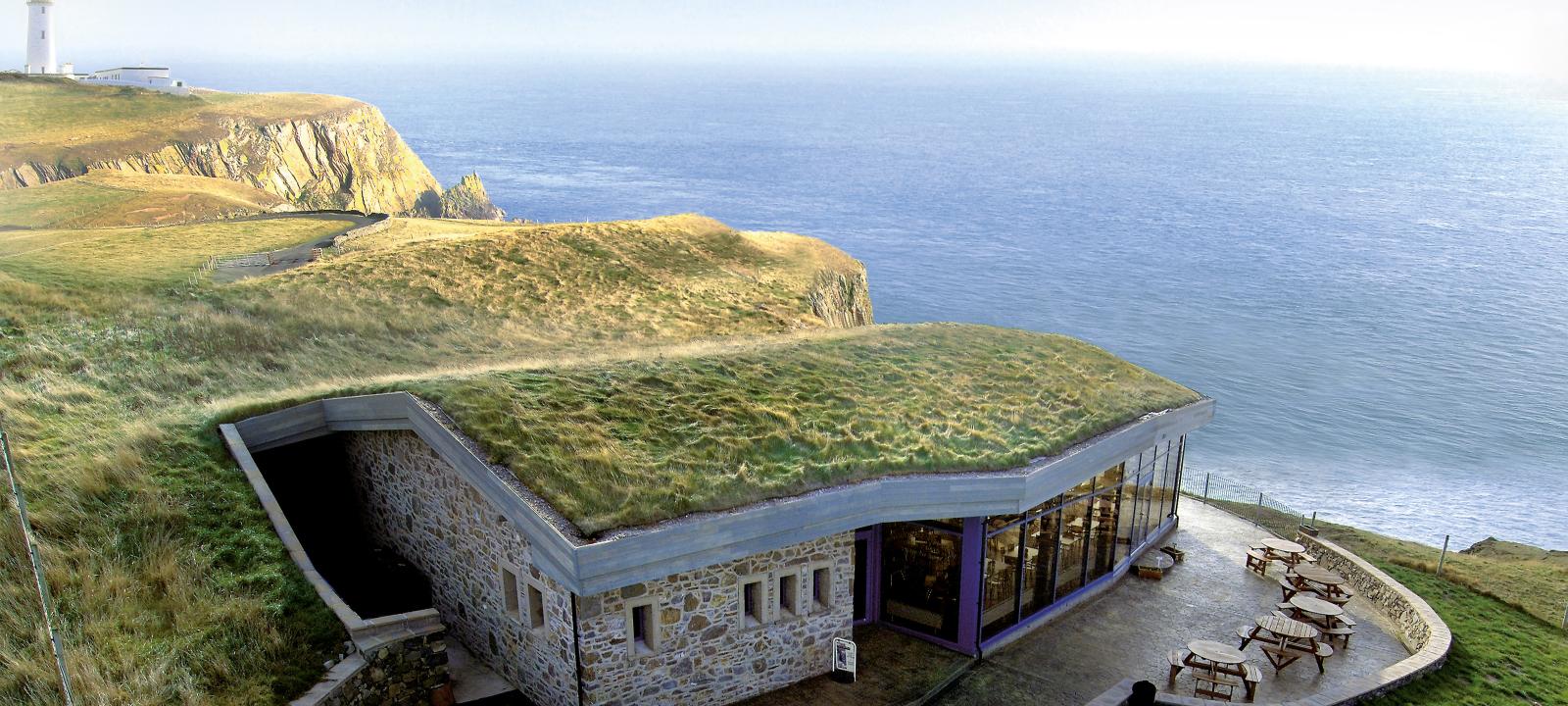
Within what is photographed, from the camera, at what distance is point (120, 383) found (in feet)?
65.9

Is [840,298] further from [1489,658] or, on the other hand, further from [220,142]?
[220,142]

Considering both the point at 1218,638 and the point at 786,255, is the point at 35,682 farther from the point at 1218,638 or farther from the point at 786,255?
the point at 786,255

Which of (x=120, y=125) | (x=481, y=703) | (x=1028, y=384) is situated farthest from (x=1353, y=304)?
(x=120, y=125)

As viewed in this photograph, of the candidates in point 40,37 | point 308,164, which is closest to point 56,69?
point 40,37

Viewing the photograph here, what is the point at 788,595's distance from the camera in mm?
15445

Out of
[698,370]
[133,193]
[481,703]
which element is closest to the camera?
[481,703]

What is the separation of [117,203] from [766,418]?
170 ft

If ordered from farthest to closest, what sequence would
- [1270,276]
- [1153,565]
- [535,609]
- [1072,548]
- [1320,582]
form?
[1270,276] → [1153,565] → [1320,582] → [1072,548] → [535,609]

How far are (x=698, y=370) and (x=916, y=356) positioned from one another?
20.1 feet

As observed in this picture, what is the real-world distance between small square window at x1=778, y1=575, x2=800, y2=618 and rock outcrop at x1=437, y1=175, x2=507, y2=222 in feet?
330

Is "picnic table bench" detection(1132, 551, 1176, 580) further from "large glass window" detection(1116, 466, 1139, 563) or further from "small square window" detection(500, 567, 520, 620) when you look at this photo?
"small square window" detection(500, 567, 520, 620)

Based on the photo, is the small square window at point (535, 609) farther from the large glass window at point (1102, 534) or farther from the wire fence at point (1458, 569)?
the wire fence at point (1458, 569)

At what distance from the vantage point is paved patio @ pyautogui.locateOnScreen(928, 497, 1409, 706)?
16203 mm

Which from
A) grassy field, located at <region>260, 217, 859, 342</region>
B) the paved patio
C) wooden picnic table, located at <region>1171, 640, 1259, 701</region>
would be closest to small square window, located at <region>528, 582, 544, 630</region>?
the paved patio
